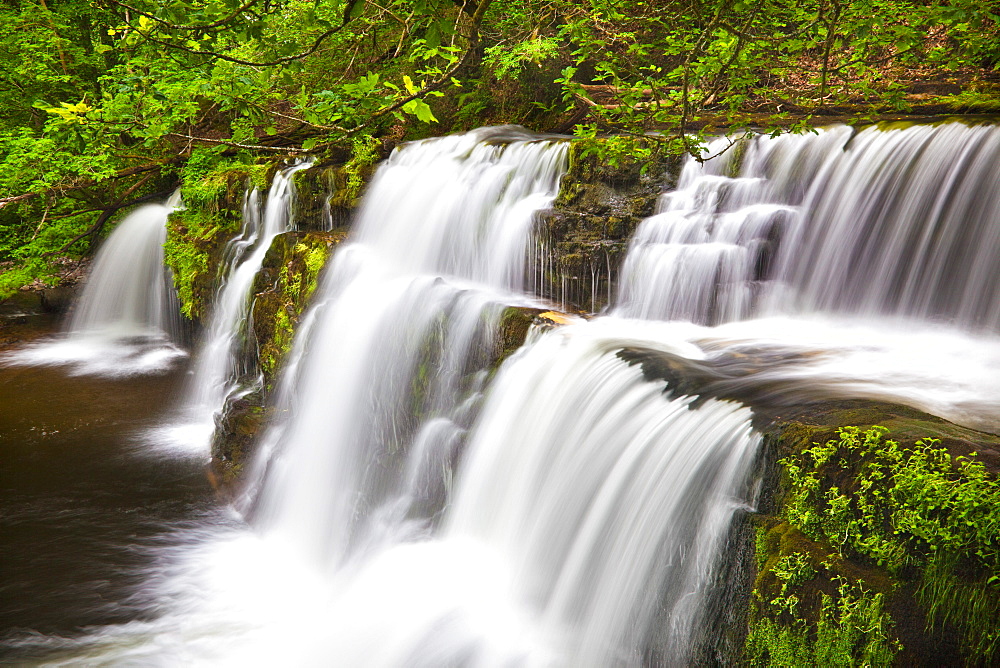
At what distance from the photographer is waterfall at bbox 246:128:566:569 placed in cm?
544

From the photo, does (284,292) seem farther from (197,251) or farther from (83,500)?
(197,251)

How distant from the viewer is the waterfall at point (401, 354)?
5.44 meters

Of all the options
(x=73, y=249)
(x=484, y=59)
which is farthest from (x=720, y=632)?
(x=73, y=249)

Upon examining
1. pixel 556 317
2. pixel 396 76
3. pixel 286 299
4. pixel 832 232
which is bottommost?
pixel 286 299

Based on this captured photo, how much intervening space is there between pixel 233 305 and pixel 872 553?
814cm

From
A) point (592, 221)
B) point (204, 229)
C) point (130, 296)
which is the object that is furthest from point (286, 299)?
point (130, 296)

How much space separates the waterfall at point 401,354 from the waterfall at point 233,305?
1.77 meters

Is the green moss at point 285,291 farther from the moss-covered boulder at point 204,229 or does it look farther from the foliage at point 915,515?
the foliage at point 915,515

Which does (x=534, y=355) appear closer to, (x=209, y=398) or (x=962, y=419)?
(x=962, y=419)

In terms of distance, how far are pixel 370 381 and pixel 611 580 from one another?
10.3ft

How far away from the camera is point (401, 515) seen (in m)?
5.39

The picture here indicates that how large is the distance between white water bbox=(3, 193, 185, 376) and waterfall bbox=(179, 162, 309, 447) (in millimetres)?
1989

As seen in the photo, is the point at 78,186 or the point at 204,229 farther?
the point at 204,229

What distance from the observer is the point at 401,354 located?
5.95 m
